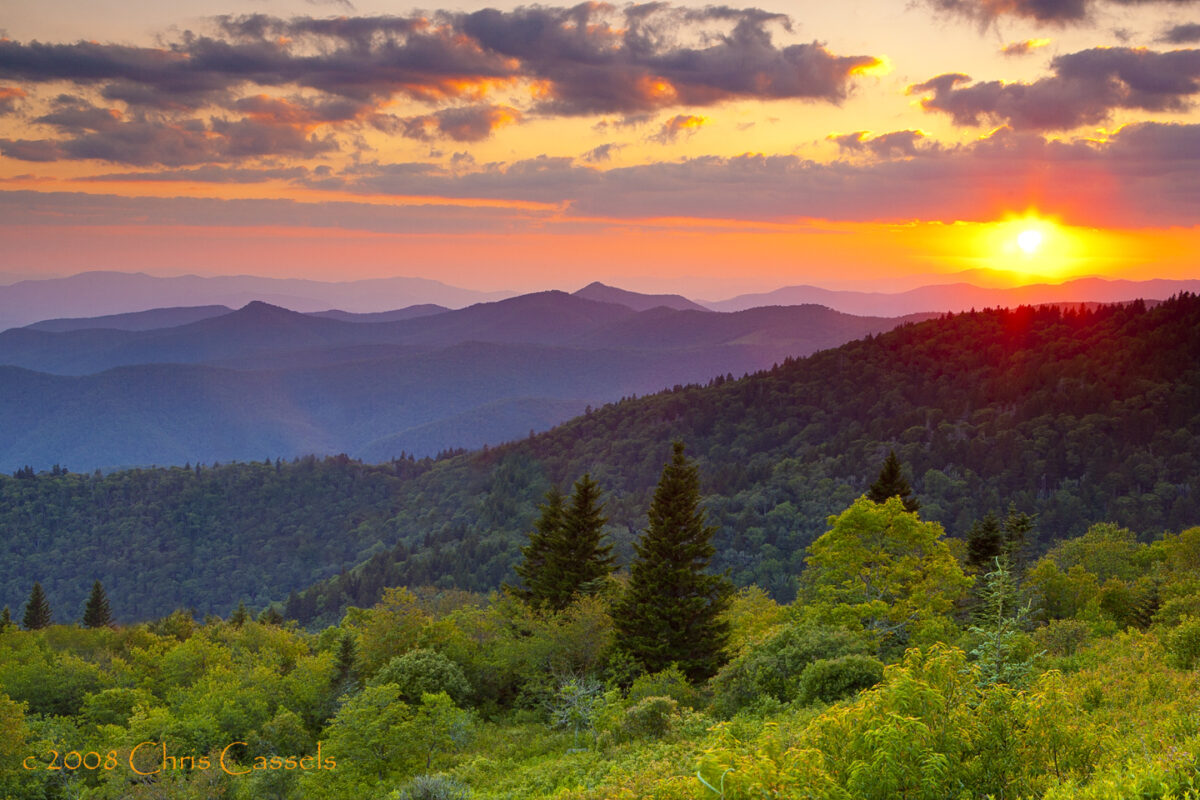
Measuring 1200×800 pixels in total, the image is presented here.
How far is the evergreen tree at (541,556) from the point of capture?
45219 millimetres

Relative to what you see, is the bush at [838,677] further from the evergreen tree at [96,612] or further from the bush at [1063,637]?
the evergreen tree at [96,612]

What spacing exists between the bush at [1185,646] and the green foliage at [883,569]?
12297 millimetres

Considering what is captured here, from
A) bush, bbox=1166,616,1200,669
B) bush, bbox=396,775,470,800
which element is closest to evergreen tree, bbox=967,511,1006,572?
bush, bbox=1166,616,1200,669

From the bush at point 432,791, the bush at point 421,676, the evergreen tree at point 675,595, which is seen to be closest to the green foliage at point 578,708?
the evergreen tree at point 675,595

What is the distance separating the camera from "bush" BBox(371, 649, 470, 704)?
34.5 meters

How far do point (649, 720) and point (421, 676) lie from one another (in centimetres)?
1385

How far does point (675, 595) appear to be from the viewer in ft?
126

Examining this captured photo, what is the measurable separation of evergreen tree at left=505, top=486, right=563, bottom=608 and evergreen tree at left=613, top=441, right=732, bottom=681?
716 centimetres

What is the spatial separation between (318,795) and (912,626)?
22100mm

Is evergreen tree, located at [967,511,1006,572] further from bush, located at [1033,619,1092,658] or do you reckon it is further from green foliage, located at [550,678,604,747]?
green foliage, located at [550,678,604,747]

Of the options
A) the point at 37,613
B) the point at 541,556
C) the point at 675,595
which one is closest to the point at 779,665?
the point at 675,595

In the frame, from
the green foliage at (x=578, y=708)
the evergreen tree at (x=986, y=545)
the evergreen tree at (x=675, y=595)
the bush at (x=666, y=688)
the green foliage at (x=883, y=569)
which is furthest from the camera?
the evergreen tree at (x=986, y=545)

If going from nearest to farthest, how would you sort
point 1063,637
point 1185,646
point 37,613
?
point 1185,646 → point 1063,637 → point 37,613

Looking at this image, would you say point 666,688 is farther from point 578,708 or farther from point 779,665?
point 779,665
